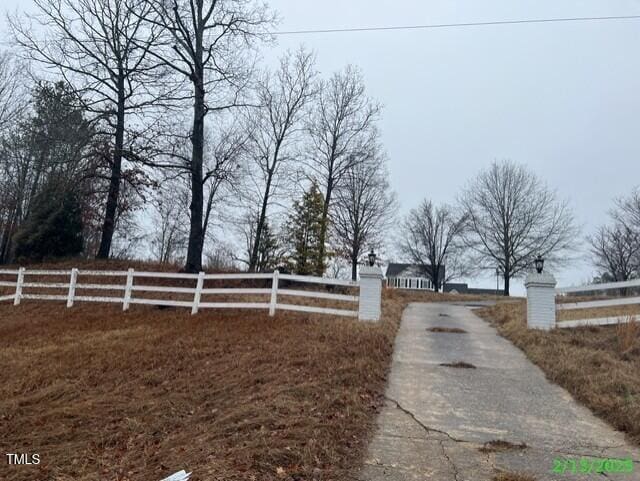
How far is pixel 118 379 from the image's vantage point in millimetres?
6781

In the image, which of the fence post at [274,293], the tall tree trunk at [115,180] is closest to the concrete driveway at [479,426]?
the fence post at [274,293]

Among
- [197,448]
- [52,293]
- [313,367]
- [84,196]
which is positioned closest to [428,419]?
[313,367]

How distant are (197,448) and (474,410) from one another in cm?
325

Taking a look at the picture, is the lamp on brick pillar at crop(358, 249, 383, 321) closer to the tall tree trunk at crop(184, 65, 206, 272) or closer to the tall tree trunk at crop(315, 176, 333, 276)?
the tall tree trunk at crop(184, 65, 206, 272)

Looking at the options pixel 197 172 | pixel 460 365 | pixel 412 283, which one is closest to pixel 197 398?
pixel 460 365

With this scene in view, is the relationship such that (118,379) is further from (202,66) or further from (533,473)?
(202,66)

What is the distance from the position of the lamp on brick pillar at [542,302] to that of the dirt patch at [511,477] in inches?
249

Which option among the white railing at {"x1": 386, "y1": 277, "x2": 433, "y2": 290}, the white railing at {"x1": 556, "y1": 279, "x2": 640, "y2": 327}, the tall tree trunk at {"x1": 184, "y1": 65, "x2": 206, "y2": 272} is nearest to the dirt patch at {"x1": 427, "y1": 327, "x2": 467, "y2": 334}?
the white railing at {"x1": 556, "y1": 279, "x2": 640, "y2": 327}

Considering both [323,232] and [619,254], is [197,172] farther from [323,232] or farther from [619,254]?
[619,254]

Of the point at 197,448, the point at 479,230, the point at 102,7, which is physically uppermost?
the point at 102,7

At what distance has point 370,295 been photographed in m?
10.0

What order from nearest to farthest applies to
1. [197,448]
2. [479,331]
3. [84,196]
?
[197,448] < [479,331] < [84,196]

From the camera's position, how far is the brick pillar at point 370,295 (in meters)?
9.99

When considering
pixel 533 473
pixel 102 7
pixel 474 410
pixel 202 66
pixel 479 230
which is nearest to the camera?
pixel 533 473
